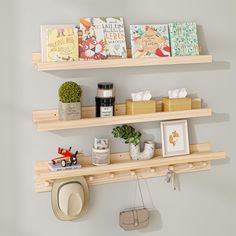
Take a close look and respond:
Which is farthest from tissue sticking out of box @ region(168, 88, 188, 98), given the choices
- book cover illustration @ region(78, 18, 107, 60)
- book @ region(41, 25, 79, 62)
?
book @ region(41, 25, 79, 62)

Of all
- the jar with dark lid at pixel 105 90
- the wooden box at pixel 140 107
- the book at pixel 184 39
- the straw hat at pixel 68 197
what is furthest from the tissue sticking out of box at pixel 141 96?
the straw hat at pixel 68 197

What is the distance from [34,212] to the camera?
6.49 ft

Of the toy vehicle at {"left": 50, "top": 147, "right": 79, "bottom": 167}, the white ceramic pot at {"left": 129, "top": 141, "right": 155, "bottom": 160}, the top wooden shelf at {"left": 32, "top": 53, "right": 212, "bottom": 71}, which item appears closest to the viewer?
the top wooden shelf at {"left": 32, "top": 53, "right": 212, "bottom": 71}

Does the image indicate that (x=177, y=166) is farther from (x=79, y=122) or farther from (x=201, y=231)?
(x=79, y=122)

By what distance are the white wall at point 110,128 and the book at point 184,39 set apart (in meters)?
0.06

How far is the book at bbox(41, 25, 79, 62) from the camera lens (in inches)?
73.2

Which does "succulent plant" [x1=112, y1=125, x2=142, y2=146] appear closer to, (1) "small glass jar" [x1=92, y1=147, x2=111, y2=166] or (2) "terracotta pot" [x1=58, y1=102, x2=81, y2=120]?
(1) "small glass jar" [x1=92, y1=147, x2=111, y2=166]

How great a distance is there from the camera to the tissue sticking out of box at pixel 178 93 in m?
2.07

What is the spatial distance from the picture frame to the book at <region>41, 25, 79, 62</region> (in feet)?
1.87

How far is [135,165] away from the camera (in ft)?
6.59

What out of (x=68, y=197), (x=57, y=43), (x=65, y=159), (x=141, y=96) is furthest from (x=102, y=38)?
(x=68, y=197)

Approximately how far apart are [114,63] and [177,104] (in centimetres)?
37

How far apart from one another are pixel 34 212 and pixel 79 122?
47 centimetres

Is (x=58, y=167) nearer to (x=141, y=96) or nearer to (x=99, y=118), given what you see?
(x=99, y=118)
